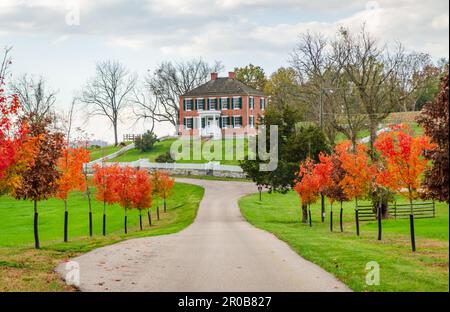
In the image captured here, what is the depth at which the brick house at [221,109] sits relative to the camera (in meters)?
98.8

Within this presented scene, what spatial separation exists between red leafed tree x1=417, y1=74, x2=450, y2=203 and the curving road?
4410 mm

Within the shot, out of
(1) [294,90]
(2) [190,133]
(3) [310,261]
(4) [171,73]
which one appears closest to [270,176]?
(3) [310,261]

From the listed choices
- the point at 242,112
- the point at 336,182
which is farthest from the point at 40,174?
the point at 242,112

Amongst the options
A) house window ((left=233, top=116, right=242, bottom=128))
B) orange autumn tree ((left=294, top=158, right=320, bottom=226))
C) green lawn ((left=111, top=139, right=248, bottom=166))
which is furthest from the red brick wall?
orange autumn tree ((left=294, top=158, right=320, bottom=226))

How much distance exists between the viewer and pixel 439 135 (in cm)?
1730

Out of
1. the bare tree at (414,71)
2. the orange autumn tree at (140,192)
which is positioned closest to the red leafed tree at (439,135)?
the orange autumn tree at (140,192)

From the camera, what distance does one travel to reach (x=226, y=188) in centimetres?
6900

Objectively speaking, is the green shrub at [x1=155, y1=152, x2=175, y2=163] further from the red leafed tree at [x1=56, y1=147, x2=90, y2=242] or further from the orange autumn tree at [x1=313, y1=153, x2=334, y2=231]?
the red leafed tree at [x1=56, y1=147, x2=90, y2=242]

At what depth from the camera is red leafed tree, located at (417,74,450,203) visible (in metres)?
17.0

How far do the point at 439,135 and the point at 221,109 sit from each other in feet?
273

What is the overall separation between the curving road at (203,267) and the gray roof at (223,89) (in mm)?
70032

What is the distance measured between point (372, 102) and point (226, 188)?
25.4 meters

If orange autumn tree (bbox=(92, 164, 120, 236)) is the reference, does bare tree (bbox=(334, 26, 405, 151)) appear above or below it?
above

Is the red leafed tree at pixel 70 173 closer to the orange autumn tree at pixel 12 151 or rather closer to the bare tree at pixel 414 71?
the orange autumn tree at pixel 12 151
